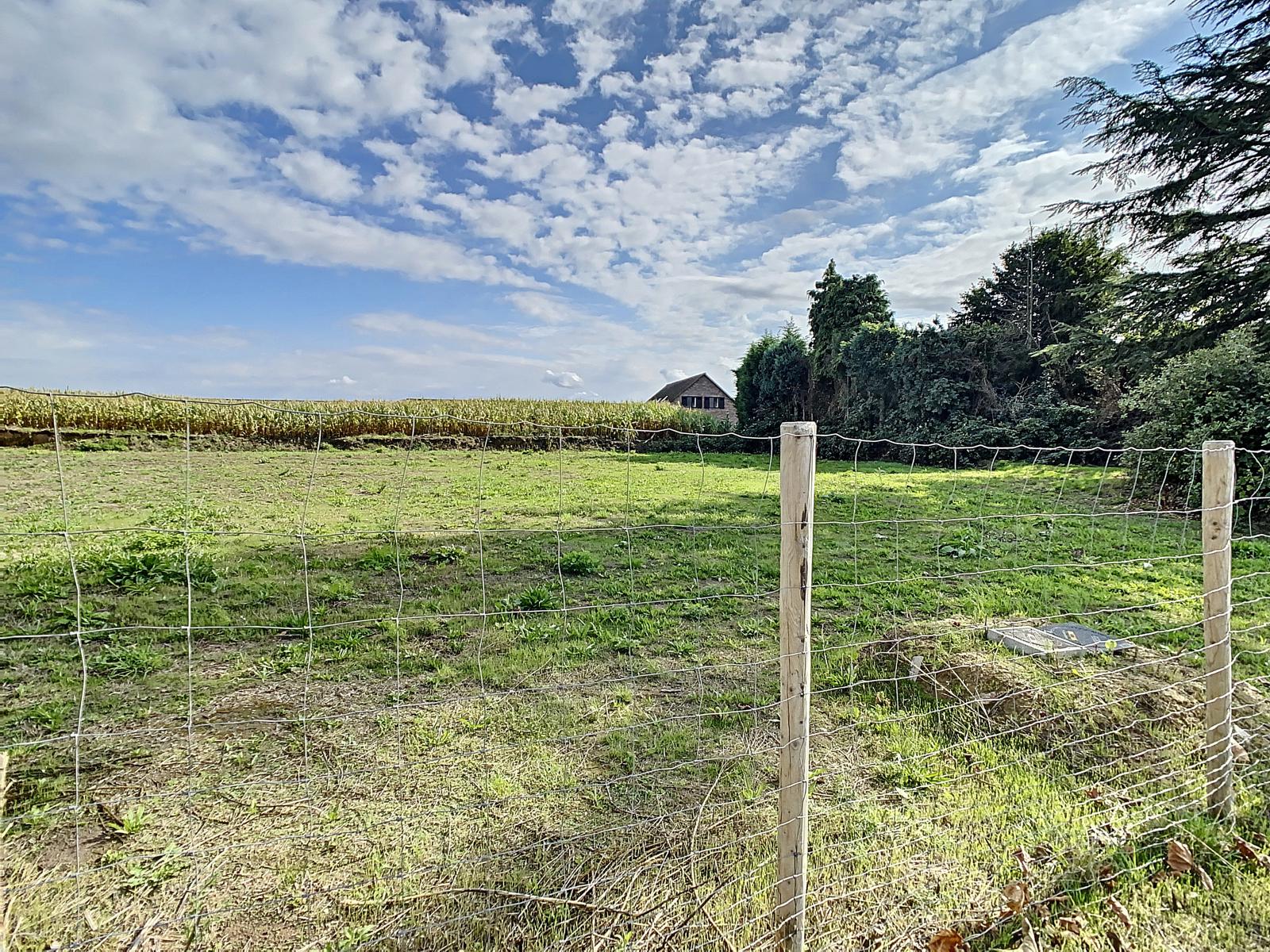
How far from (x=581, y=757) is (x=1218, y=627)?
266 centimetres

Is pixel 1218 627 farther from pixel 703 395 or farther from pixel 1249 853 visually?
pixel 703 395

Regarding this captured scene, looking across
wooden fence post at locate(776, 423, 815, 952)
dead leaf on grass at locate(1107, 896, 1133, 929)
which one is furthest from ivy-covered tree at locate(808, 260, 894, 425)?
wooden fence post at locate(776, 423, 815, 952)

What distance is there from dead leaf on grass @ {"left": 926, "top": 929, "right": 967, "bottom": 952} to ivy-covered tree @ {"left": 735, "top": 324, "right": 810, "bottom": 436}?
21.1m

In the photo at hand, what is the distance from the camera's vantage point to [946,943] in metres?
1.66

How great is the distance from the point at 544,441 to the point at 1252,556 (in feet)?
45.6

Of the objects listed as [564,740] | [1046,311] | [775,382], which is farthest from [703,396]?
[564,740]

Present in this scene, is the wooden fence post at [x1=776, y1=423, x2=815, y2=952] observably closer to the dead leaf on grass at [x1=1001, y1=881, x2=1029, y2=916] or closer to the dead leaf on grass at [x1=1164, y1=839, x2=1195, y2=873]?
the dead leaf on grass at [x1=1001, y1=881, x2=1029, y2=916]

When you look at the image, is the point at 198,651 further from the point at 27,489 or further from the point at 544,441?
the point at 544,441

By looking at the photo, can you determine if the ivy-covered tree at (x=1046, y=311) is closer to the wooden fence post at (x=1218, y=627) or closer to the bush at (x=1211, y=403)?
the bush at (x=1211, y=403)

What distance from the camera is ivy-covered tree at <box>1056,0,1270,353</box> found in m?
9.24

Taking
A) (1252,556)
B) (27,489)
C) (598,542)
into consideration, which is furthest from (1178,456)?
(27,489)

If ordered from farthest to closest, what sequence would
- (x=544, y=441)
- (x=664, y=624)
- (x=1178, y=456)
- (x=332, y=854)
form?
(x=544, y=441) → (x=1178, y=456) → (x=664, y=624) → (x=332, y=854)

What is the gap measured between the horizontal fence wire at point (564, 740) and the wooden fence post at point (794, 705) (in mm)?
218

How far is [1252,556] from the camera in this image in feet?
18.7
